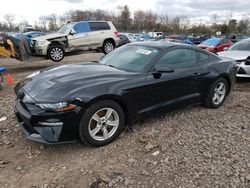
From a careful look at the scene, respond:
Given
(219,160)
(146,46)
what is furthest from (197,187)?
(146,46)

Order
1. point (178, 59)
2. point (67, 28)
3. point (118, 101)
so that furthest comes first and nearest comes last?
point (67, 28) → point (178, 59) → point (118, 101)

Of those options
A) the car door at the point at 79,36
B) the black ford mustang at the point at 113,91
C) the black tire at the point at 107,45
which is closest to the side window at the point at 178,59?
the black ford mustang at the point at 113,91

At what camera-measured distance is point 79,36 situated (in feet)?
37.2

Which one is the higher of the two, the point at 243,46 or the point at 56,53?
the point at 243,46

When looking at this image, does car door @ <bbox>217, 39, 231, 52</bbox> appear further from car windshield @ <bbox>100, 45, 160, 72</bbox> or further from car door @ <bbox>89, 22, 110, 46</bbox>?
car windshield @ <bbox>100, 45, 160, 72</bbox>

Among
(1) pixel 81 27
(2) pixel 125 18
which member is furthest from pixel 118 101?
(2) pixel 125 18

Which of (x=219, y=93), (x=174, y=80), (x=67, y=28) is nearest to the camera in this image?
(x=174, y=80)

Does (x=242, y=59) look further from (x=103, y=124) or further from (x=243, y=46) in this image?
(x=103, y=124)

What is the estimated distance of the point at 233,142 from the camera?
3.71 metres

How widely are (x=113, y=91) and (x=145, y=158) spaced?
3.44 feet

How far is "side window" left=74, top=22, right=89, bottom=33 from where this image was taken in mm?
11298

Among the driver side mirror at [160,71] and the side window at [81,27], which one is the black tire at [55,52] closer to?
the side window at [81,27]

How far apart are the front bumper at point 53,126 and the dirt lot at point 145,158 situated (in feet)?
1.09

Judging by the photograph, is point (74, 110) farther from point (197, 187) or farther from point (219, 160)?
point (219, 160)
